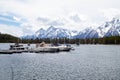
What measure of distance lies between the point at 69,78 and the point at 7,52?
100 metres

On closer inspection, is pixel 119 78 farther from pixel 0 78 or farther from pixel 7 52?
pixel 7 52

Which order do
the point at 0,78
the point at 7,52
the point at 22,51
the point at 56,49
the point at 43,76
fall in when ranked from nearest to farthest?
the point at 0,78 → the point at 43,76 → the point at 7,52 → the point at 22,51 → the point at 56,49

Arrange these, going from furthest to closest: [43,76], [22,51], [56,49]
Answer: [56,49] < [22,51] < [43,76]

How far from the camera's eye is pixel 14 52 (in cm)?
16375

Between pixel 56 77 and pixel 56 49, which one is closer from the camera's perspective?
pixel 56 77

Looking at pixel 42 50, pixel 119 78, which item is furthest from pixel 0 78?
pixel 42 50

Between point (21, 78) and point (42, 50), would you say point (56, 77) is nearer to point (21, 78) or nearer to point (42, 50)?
point (21, 78)

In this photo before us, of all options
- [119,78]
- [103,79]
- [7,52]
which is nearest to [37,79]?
[103,79]

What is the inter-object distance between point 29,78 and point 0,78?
6775mm

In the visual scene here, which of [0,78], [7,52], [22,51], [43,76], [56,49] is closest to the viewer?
[0,78]

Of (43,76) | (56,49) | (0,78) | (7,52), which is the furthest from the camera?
(56,49)

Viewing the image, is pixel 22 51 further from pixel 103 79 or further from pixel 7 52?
pixel 103 79

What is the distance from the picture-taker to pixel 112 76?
6675cm

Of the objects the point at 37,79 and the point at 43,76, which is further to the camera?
the point at 43,76
